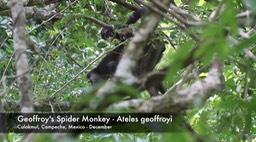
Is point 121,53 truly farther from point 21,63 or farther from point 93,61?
point 21,63

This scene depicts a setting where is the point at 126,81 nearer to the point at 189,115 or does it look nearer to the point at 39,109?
the point at 189,115

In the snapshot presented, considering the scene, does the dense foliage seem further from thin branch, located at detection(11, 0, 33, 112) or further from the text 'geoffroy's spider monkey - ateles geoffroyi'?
thin branch, located at detection(11, 0, 33, 112)

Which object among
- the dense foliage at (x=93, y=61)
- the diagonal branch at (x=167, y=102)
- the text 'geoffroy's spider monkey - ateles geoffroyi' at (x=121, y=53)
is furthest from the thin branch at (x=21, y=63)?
the text 'geoffroy's spider monkey - ateles geoffroyi' at (x=121, y=53)

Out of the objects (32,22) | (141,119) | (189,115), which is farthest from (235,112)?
(32,22)

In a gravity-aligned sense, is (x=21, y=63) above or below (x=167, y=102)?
above

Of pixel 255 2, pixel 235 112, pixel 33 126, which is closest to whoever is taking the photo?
pixel 255 2

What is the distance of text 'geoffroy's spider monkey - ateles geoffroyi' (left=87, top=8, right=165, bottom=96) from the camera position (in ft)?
10.9

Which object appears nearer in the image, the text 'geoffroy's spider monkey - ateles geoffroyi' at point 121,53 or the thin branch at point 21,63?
the thin branch at point 21,63

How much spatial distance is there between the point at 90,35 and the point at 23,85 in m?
2.33

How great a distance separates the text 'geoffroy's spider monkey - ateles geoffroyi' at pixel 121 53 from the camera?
3.32 meters

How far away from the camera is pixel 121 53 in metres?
3.41

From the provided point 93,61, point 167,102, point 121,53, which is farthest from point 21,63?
point 121,53

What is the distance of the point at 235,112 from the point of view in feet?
6.91

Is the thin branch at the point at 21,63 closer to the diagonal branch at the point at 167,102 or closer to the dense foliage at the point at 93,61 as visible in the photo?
the diagonal branch at the point at 167,102
